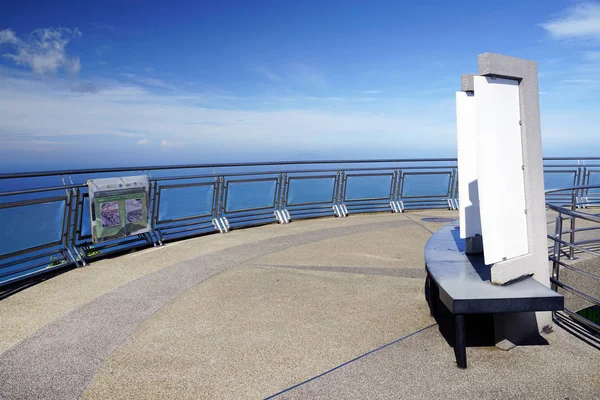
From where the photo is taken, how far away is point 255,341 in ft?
14.2

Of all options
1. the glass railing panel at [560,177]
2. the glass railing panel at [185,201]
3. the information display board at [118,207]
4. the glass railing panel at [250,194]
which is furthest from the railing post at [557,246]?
the glass railing panel at [560,177]

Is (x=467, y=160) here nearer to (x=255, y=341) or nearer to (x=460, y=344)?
(x=460, y=344)

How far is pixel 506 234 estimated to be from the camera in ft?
13.4

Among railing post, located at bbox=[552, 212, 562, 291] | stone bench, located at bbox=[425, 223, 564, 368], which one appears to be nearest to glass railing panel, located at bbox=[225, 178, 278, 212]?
stone bench, located at bbox=[425, 223, 564, 368]

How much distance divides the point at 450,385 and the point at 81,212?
261 inches

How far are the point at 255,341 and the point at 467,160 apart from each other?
9.83 ft

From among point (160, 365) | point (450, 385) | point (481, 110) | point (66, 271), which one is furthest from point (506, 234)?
point (66, 271)

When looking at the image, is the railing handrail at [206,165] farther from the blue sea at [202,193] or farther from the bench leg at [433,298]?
the bench leg at [433,298]

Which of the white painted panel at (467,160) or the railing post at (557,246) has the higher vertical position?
the white painted panel at (467,160)

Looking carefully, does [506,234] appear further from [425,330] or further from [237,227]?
[237,227]

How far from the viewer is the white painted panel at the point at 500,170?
3.93 metres

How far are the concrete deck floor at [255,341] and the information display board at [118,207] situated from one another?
89cm

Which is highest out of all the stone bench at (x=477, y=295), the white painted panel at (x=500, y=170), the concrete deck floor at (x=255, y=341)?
the white painted panel at (x=500, y=170)

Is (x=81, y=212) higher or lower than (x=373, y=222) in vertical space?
higher
